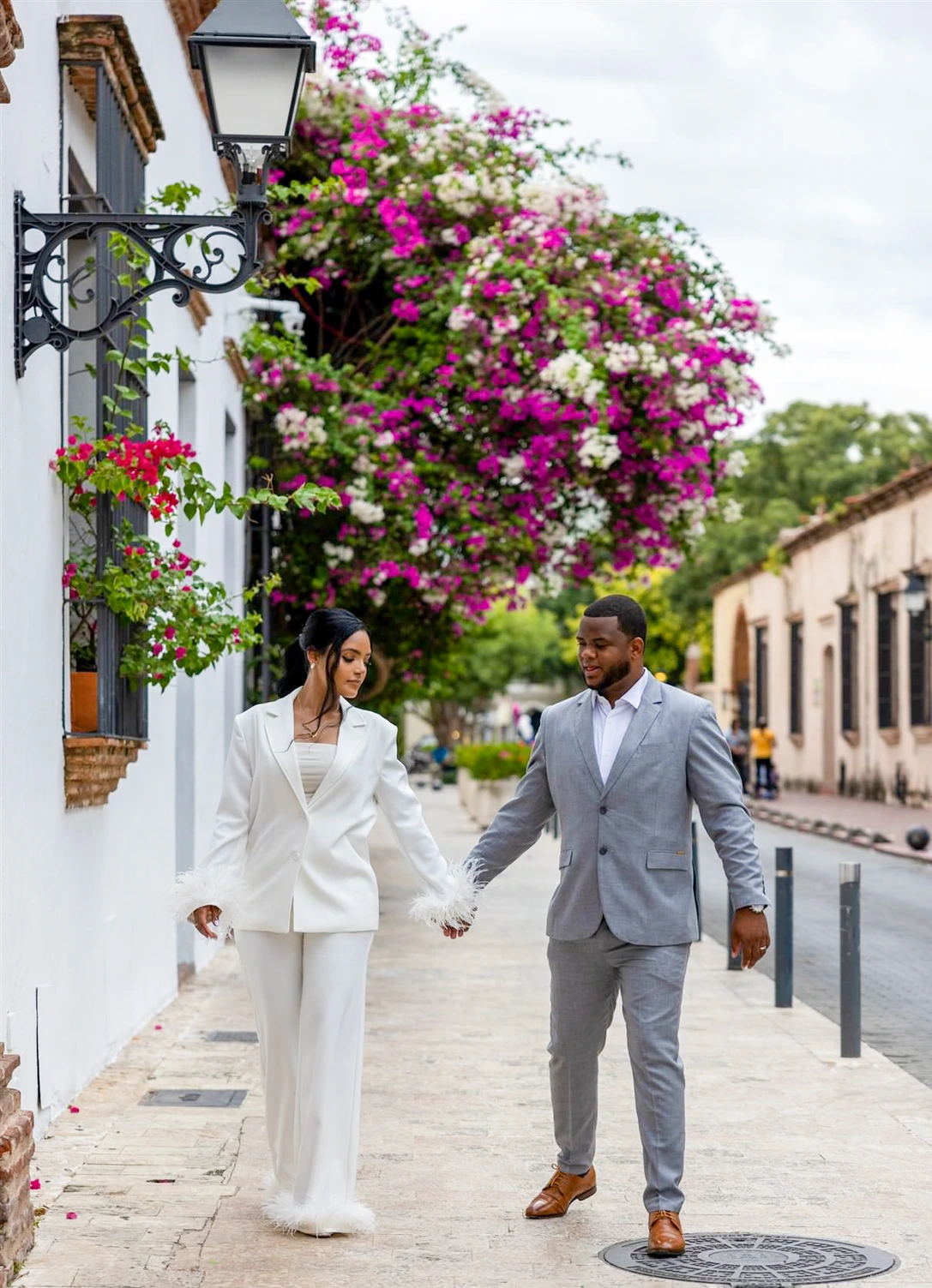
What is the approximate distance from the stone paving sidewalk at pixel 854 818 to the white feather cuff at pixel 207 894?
18.2 metres

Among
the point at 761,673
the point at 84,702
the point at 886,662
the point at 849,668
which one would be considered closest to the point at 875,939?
the point at 84,702

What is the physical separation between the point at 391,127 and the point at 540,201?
1684mm

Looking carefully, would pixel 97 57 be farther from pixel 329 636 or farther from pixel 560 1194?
pixel 560 1194

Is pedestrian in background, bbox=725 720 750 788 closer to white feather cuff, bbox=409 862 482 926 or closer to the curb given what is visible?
the curb

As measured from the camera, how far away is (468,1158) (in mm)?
6562

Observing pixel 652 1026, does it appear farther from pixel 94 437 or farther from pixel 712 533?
pixel 712 533

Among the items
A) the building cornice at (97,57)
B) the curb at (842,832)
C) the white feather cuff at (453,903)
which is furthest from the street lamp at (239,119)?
the curb at (842,832)

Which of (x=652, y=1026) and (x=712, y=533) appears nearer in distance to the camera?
(x=652, y=1026)

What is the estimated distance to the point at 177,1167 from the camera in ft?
20.9

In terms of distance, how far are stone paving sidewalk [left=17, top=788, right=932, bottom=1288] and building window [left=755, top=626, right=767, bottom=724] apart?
→ 42.1m

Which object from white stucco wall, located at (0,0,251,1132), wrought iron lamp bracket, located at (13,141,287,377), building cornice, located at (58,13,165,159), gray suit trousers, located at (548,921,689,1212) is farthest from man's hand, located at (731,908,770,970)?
building cornice, located at (58,13,165,159)

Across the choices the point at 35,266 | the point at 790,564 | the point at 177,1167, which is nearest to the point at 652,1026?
the point at 177,1167

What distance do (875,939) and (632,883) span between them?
9.37m

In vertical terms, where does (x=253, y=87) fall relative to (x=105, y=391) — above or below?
above
